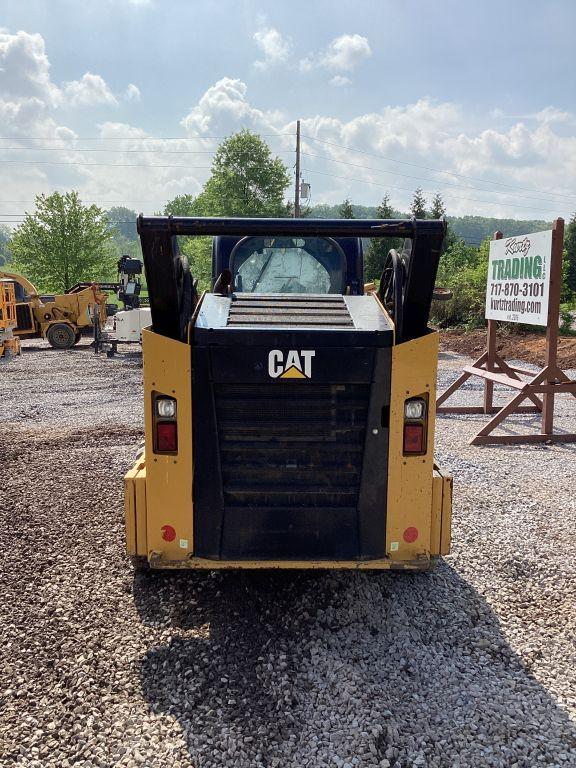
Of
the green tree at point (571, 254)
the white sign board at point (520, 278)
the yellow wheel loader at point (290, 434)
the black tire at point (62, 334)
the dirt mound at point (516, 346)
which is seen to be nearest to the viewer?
the yellow wheel loader at point (290, 434)

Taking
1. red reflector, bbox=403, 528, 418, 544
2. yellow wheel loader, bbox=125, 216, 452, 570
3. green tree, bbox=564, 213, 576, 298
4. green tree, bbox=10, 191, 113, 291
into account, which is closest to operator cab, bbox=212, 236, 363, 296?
yellow wheel loader, bbox=125, 216, 452, 570

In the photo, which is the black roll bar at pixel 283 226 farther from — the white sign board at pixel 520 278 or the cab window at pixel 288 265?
the white sign board at pixel 520 278

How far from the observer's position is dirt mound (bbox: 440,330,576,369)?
17375 mm

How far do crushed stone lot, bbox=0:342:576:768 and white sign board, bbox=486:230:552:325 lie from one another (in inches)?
130

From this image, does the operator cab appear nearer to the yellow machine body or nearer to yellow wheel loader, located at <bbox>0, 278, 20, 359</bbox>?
the yellow machine body

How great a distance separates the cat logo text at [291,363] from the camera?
10.7ft

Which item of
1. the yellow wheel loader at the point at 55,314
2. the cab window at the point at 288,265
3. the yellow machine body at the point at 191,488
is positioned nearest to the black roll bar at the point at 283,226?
the yellow machine body at the point at 191,488

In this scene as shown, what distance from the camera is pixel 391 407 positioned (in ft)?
10.9

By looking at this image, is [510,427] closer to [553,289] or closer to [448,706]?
[553,289]

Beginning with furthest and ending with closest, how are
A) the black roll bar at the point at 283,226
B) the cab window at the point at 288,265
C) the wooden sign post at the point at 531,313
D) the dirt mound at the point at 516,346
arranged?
the dirt mound at the point at 516,346, the wooden sign post at the point at 531,313, the cab window at the point at 288,265, the black roll bar at the point at 283,226

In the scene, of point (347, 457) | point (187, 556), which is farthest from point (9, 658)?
point (347, 457)

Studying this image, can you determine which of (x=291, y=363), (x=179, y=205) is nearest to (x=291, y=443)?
(x=291, y=363)

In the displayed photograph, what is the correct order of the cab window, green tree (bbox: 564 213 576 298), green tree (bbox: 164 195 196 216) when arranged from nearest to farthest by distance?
the cab window < green tree (bbox: 564 213 576 298) < green tree (bbox: 164 195 196 216)

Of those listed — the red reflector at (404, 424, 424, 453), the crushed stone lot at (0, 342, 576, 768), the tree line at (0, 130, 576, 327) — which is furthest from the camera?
the tree line at (0, 130, 576, 327)
